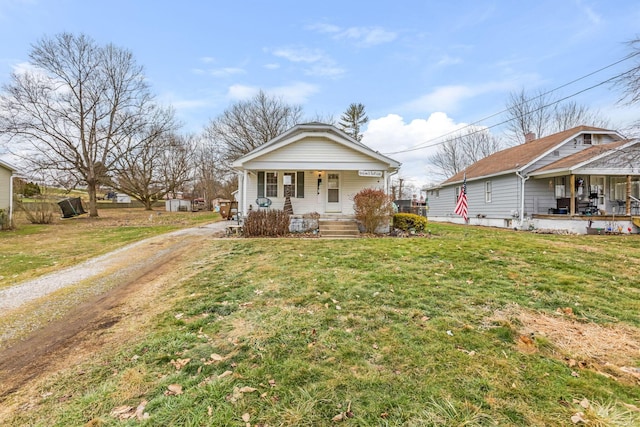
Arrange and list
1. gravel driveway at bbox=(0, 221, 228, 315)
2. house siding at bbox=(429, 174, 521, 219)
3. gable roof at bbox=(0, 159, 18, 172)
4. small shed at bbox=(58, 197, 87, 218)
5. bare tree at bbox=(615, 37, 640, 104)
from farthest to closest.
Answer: small shed at bbox=(58, 197, 87, 218)
gable roof at bbox=(0, 159, 18, 172)
house siding at bbox=(429, 174, 521, 219)
bare tree at bbox=(615, 37, 640, 104)
gravel driveway at bbox=(0, 221, 228, 315)

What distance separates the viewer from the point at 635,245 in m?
9.35

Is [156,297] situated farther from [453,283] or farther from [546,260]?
[546,260]

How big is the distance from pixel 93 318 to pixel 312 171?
1078 centimetres

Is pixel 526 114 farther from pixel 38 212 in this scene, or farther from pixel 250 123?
pixel 38 212

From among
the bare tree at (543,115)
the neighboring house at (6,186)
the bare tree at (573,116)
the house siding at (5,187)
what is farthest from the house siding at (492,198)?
the house siding at (5,187)

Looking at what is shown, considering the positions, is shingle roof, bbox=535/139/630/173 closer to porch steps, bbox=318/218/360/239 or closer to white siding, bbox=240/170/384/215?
white siding, bbox=240/170/384/215

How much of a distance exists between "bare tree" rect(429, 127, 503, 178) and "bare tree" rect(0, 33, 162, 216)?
35.1 metres

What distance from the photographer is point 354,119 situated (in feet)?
128

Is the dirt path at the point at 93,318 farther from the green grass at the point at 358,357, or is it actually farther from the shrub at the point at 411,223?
the shrub at the point at 411,223

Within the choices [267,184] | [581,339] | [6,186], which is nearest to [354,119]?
[267,184]

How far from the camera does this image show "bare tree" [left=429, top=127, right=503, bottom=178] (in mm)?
35750

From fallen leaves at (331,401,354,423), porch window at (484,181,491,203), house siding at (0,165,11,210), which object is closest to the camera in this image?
fallen leaves at (331,401,354,423)

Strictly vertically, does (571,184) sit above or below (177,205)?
above


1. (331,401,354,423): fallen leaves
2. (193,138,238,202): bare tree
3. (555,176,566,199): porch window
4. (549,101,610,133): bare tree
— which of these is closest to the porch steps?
(331,401,354,423): fallen leaves
